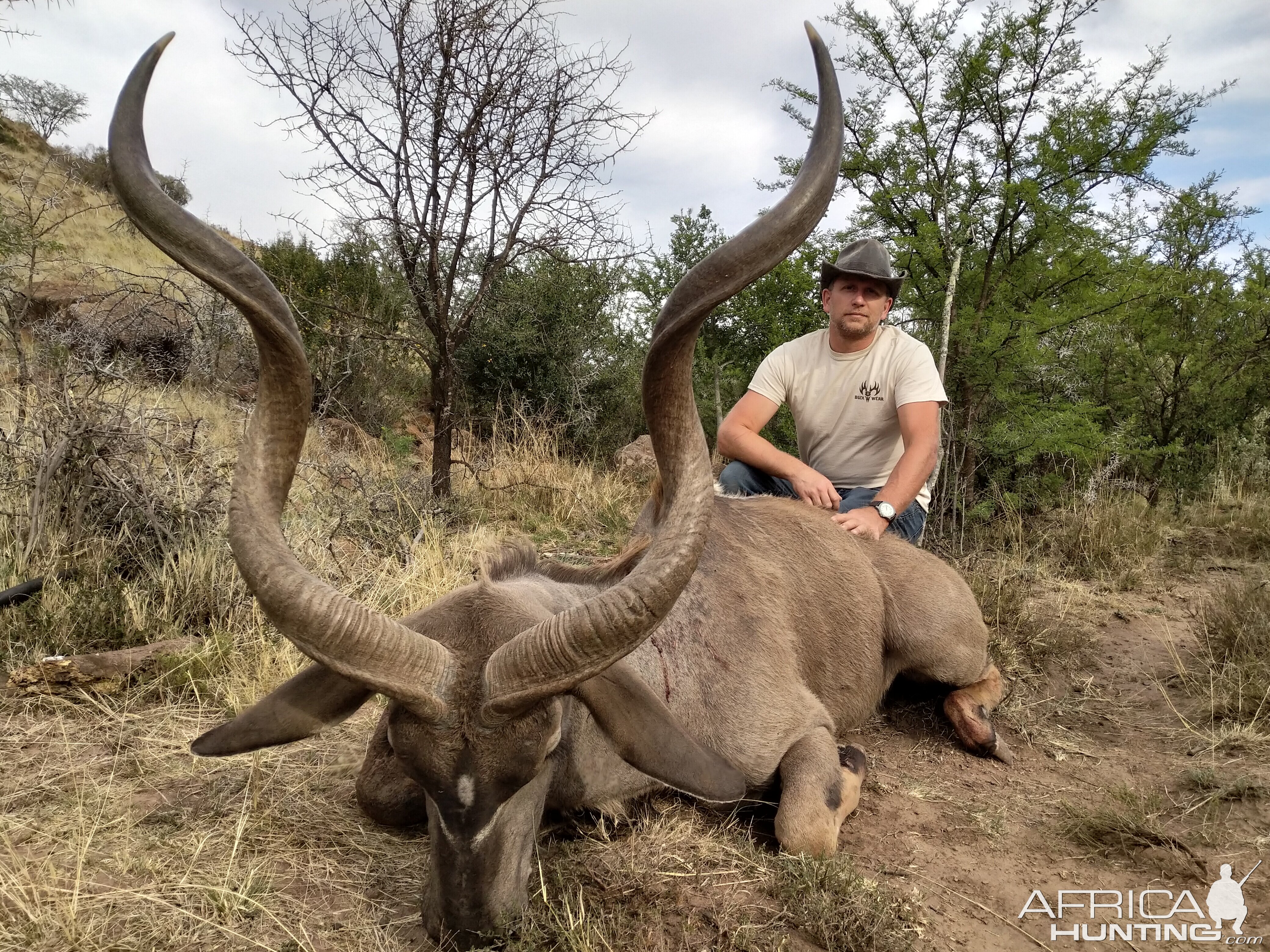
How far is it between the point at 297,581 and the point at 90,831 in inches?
68.6

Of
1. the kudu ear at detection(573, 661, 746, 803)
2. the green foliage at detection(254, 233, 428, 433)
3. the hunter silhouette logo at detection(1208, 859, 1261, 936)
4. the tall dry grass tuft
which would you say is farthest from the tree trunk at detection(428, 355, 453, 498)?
the hunter silhouette logo at detection(1208, 859, 1261, 936)

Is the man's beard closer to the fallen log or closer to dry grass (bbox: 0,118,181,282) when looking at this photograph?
the fallen log

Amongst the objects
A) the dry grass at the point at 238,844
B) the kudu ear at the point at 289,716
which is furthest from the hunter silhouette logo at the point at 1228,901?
the kudu ear at the point at 289,716

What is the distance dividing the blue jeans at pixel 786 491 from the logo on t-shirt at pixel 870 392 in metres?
0.64

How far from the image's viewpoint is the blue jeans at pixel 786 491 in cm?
567

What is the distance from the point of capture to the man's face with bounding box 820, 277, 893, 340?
5504 mm

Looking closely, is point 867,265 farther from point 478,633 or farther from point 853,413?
point 478,633

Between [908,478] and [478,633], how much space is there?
3.28 metres

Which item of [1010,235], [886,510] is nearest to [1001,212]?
[1010,235]

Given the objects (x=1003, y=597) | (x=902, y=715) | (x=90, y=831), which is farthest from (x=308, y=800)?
(x=1003, y=597)

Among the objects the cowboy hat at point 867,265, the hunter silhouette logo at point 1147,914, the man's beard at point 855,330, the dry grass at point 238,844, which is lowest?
the dry grass at point 238,844

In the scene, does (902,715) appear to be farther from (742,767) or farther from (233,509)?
(233,509)

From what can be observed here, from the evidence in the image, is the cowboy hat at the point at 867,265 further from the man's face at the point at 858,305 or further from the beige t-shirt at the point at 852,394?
the beige t-shirt at the point at 852,394

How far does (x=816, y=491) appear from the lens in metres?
5.19
